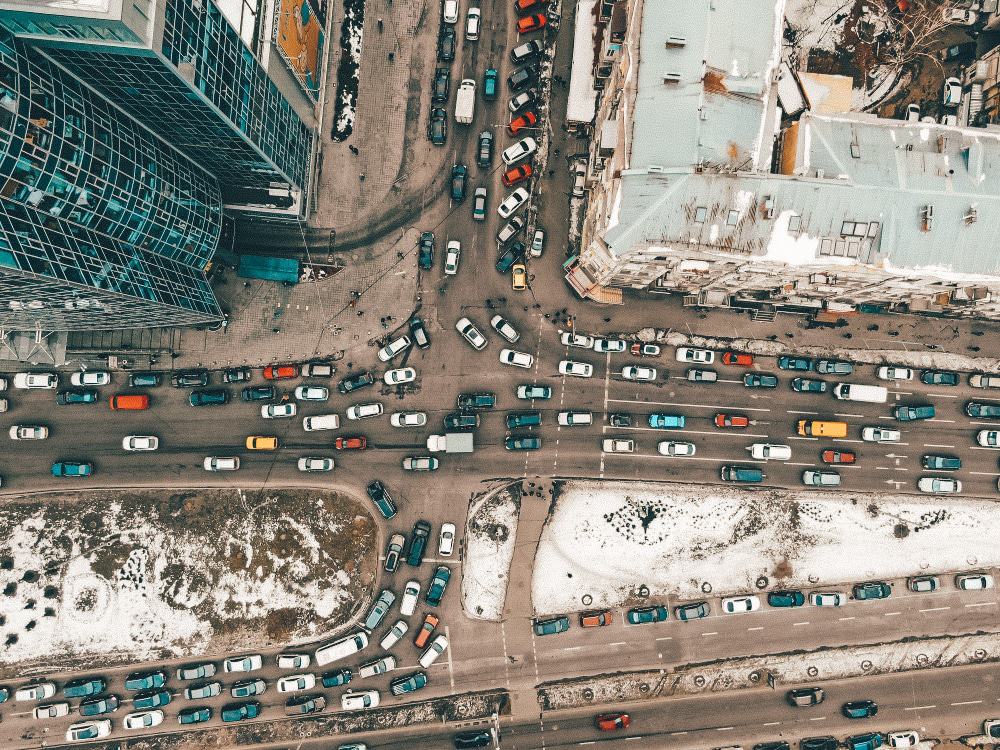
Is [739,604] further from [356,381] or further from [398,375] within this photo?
[356,381]

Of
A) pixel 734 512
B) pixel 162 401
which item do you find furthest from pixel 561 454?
pixel 162 401

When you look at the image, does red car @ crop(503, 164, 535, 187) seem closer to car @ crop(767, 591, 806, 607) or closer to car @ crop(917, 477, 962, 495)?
car @ crop(767, 591, 806, 607)

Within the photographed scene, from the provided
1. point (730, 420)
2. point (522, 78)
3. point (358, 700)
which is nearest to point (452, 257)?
point (522, 78)

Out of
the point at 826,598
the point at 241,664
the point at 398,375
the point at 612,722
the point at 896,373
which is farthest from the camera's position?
the point at 896,373

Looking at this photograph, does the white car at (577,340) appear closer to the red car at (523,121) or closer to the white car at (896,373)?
the red car at (523,121)

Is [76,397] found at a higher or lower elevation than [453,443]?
higher

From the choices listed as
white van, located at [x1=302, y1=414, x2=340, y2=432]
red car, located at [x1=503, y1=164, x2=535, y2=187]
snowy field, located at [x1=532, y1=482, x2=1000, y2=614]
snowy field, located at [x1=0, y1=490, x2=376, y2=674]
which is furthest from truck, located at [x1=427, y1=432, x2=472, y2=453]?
red car, located at [x1=503, y1=164, x2=535, y2=187]

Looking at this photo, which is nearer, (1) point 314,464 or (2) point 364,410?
(1) point 314,464
